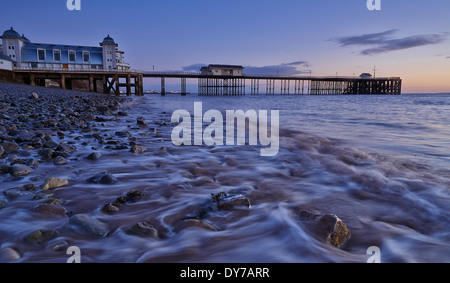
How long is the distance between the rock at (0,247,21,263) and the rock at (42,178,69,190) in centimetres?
111

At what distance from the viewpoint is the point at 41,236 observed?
1693mm

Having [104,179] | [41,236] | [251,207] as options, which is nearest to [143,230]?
[41,236]

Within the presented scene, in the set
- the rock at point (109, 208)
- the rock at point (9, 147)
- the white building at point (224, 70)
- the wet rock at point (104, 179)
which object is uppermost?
the white building at point (224, 70)

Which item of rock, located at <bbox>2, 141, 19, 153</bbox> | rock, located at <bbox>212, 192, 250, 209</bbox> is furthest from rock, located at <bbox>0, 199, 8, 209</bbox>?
rock, located at <bbox>2, 141, 19, 153</bbox>

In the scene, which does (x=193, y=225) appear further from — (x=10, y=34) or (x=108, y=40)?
(x=10, y=34)

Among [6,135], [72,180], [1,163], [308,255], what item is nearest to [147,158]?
[72,180]

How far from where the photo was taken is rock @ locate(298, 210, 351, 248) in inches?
71.7

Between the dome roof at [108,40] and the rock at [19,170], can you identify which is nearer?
the rock at [19,170]

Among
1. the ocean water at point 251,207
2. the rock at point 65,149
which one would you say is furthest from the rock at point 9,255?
the rock at point 65,149

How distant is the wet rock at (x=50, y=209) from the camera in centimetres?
208

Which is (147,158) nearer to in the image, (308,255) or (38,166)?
(38,166)

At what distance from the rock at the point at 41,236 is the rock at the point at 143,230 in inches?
18.6

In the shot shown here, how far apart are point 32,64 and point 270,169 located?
55.2 m

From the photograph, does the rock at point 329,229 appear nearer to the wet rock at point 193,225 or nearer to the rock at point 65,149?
the wet rock at point 193,225
